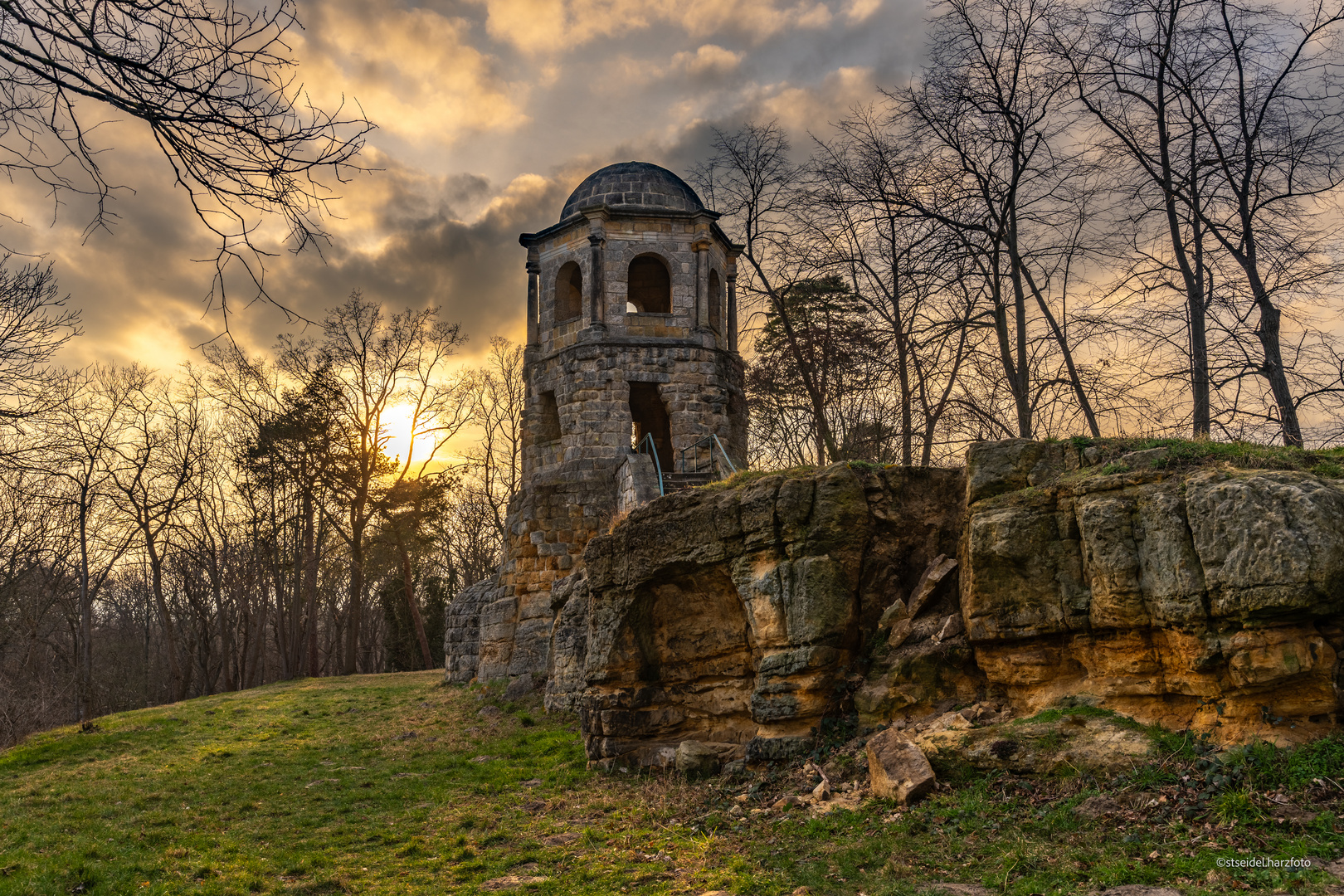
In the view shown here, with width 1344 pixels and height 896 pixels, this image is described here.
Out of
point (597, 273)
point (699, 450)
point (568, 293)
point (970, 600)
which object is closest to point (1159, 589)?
point (970, 600)

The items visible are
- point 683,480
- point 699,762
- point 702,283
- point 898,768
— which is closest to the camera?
point 898,768

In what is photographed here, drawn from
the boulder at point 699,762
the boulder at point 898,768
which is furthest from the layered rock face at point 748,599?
the boulder at point 898,768

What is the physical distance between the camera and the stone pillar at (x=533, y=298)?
61.4 ft

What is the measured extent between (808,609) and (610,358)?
29.6ft

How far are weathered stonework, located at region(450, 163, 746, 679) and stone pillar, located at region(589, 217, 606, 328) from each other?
0.02 metres

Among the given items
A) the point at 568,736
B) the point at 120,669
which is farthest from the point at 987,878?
the point at 120,669

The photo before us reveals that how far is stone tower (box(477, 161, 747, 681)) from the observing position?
16859 millimetres

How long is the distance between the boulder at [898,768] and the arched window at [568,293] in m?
12.4

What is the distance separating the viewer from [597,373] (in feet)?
56.2

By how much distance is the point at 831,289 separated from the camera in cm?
1864

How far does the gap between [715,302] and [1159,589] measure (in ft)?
43.3

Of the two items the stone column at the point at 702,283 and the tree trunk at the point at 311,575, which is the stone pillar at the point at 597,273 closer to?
the stone column at the point at 702,283

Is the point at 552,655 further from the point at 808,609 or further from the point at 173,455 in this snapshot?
the point at 173,455

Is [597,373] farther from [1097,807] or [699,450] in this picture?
[1097,807]
